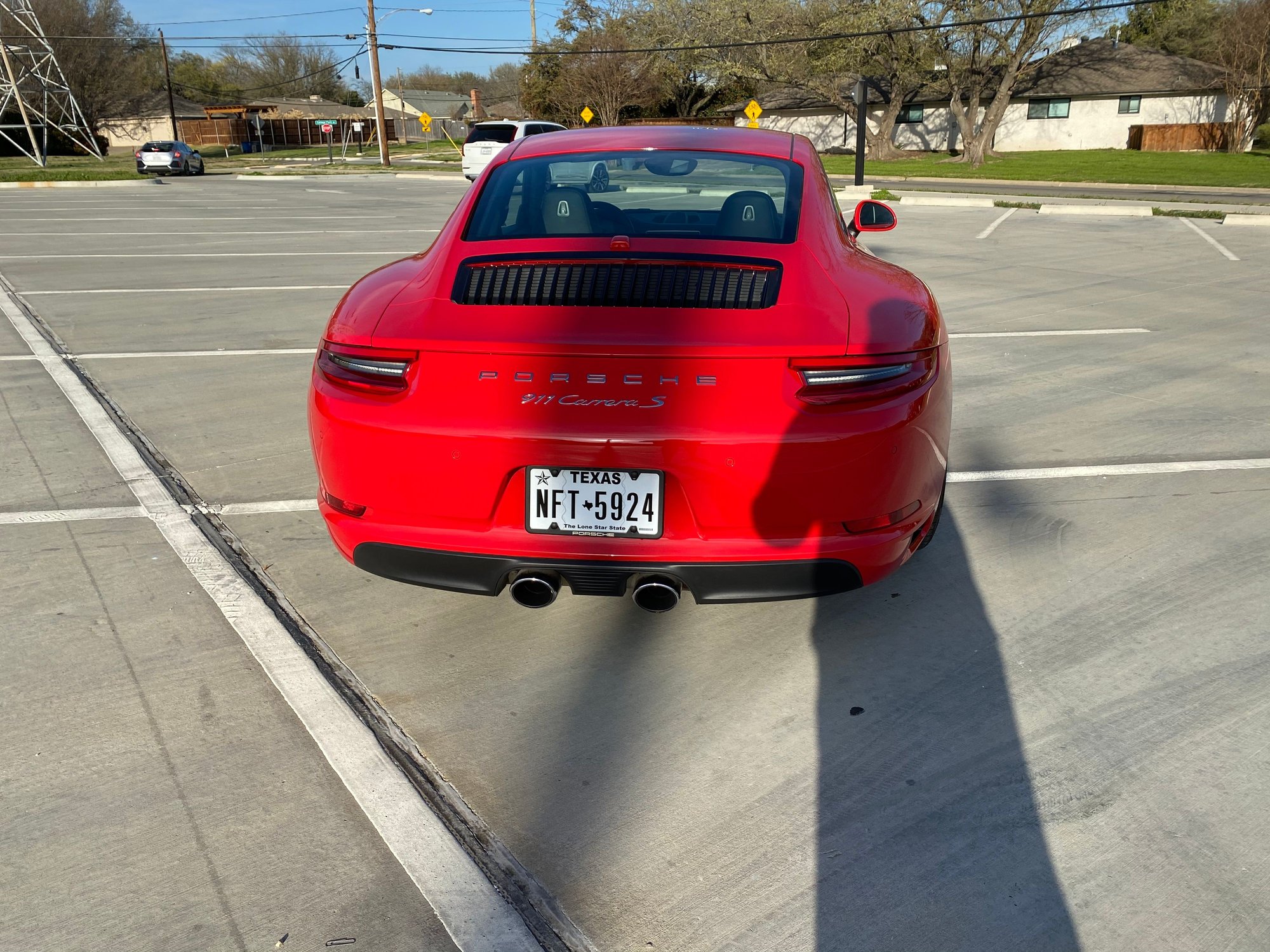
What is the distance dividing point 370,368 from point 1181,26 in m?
71.0

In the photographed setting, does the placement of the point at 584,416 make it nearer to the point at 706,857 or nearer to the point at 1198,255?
the point at 706,857

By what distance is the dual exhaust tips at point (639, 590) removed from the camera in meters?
2.82

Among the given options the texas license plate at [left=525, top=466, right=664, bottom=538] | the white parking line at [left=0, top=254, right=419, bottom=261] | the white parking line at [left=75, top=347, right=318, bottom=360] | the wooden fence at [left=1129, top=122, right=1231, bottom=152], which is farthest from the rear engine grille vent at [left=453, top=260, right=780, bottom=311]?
the wooden fence at [left=1129, top=122, right=1231, bottom=152]

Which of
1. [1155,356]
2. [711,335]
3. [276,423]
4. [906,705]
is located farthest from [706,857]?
[1155,356]

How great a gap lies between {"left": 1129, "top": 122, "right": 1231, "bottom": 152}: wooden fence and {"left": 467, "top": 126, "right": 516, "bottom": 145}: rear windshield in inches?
1323

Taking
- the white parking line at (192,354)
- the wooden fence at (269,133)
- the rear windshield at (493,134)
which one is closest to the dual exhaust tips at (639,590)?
the white parking line at (192,354)

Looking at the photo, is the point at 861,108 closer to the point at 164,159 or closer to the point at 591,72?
the point at 164,159

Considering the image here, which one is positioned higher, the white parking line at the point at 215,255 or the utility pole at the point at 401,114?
the utility pole at the point at 401,114

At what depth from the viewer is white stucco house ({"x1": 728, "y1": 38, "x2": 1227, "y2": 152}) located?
4922cm

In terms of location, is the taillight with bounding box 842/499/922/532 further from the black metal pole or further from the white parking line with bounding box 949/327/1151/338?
the black metal pole

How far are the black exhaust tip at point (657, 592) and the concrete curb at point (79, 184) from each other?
3316cm

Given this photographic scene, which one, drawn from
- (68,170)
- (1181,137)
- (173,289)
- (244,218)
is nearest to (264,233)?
(244,218)

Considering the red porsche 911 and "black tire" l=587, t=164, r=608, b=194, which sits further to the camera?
"black tire" l=587, t=164, r=608, b=194

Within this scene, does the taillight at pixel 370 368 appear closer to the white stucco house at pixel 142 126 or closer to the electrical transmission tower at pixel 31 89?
the electrical transmission tower at pixel 31 89
